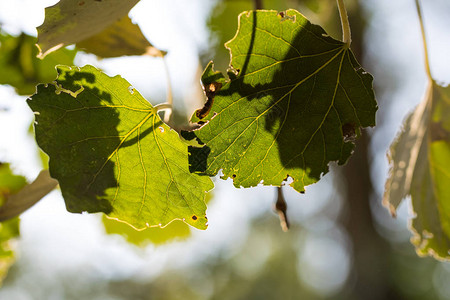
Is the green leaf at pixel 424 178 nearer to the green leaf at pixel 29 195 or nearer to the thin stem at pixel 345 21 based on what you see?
the thin stem at pixel 345 21

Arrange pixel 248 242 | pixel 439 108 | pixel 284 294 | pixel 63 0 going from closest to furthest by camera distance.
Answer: pixel 63 0 → pixel 439 108 → pixel 284 294 → pixel 248 242

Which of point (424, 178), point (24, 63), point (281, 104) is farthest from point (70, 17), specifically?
point (424, 178)

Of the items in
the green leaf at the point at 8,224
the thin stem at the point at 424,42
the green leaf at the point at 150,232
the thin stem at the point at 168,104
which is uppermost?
the thin stem at the point at 424,42

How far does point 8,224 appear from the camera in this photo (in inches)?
35.6

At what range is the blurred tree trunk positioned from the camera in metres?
2.63

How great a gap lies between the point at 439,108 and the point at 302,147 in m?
0.43

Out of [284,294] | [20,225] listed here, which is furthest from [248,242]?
[20,225]

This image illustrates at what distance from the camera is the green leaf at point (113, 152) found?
1.63 ft

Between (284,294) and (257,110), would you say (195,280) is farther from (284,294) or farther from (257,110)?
(257,110)

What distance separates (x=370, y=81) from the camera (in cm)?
48

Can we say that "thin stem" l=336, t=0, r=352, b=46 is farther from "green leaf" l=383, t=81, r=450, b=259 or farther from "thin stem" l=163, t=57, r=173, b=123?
"green leaf" l=383, t=81, r=450, b=259

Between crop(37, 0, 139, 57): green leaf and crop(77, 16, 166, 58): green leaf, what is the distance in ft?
0.65

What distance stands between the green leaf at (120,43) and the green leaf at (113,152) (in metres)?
0.24

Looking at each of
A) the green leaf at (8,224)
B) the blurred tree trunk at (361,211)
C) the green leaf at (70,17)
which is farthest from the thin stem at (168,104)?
the blurred tree trunk at (361,211)
